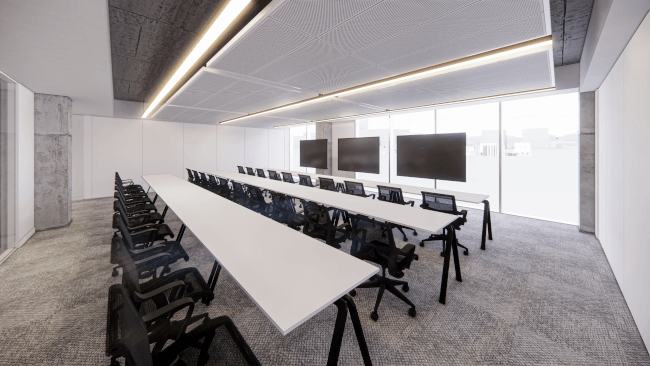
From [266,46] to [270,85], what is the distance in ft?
5.52

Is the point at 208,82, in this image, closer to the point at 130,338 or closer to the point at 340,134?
the point at 130,338

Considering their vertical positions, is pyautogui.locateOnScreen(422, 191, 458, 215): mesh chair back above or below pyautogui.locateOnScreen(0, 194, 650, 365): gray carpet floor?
above

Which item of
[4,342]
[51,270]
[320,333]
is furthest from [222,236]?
[51,270]

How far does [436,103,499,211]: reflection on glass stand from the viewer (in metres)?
6.11

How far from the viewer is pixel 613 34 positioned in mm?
2260

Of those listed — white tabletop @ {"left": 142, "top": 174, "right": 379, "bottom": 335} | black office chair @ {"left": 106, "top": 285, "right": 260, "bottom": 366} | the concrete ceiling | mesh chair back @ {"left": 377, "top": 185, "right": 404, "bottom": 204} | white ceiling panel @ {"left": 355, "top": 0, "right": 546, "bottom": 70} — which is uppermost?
the concrete ceiling

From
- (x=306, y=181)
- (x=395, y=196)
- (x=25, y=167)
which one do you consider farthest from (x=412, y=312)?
(x=25, y=167)

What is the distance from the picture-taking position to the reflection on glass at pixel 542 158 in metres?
5.11

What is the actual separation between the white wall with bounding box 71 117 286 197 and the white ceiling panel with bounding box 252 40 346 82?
6.96 meters

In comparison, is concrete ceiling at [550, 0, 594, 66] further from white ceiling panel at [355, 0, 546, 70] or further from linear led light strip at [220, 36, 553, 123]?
white ceiling panel at [355, 0, 546, 70]

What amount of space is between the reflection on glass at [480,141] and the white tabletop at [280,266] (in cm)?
552

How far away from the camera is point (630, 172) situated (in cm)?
237

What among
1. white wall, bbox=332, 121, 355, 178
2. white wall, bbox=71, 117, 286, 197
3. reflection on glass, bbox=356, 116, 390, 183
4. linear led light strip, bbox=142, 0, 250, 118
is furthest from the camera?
white wall, bbox=332, 121, 355, 178

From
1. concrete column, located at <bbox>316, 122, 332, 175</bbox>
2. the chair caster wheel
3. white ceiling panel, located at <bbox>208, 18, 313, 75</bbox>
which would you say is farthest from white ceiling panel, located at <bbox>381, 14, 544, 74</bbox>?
concrete column, located at <bbox>316, 122, 332, 175</bbox>
